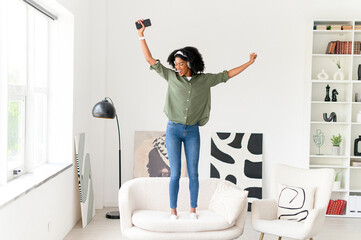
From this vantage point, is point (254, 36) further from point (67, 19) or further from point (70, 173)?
point (70, 173)

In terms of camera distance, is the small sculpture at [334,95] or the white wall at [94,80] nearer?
the white wall at [94,80]

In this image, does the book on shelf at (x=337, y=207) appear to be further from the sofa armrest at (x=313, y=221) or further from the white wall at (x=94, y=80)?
the white wall at (x=94, y=80)

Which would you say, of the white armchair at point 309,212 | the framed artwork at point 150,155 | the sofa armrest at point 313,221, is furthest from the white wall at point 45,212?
the sofa armrest at point 313,221

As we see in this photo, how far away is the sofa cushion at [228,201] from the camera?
4180 millimetres

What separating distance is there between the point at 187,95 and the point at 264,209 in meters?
1.29

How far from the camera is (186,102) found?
416 centimetres

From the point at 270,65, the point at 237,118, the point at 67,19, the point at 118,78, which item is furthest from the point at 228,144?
the point at 67,19

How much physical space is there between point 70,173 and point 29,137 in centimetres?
82

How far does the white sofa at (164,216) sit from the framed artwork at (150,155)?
1626 mm

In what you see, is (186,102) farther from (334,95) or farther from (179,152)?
(334,95)

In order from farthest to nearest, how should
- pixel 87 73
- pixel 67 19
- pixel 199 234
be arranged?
pixel 87 73 → pixel 67 19 → pixel 199 234

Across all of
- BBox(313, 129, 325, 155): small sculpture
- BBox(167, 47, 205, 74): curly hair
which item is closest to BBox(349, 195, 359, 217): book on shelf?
BBox(313, 129, 325, 155): small sculpture

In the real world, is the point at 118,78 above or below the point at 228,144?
above

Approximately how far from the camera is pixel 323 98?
6.34 m
